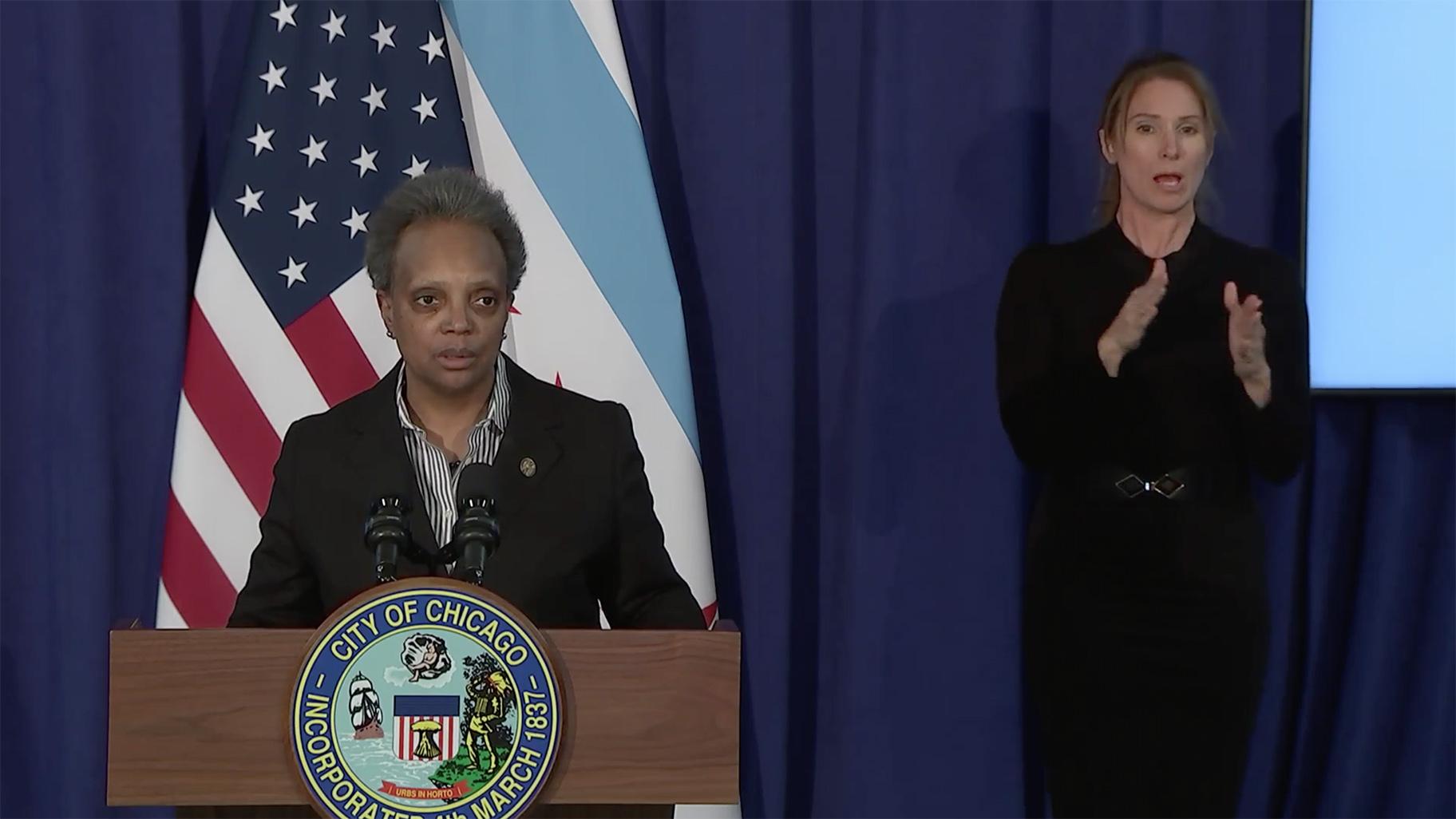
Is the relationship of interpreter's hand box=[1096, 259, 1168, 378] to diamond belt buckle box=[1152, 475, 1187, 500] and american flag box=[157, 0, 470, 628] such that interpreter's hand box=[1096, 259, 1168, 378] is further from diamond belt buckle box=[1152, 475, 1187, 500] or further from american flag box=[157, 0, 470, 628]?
american flag box=[157, 0, 470, 628]

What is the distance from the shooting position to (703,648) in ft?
4.99

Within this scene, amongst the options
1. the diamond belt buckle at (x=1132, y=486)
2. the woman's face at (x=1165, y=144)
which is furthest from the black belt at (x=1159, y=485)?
the woman's face at (x=1165, y=144)

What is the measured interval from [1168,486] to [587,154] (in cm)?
132

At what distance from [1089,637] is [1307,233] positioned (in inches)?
44.6

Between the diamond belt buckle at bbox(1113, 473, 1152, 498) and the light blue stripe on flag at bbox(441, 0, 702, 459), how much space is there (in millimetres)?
878

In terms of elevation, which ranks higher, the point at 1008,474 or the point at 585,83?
the point at 585,83

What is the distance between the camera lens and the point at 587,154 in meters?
3.14

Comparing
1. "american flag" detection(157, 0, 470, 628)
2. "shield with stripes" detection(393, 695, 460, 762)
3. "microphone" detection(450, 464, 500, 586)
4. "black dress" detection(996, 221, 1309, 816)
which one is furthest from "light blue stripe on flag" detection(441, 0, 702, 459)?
"shield with stripes" detection(393, 695, 460, 762)

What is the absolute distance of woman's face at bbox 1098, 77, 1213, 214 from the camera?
8.89 ft

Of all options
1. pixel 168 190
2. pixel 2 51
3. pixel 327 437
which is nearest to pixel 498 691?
pixel 327 437

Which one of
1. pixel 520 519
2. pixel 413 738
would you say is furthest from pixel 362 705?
pixel 520 519

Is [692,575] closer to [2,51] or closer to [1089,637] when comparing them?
[1089,637]

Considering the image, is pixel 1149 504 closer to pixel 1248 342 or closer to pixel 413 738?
pixel 1248 342

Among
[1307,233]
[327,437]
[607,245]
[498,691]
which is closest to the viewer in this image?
[498,691]
